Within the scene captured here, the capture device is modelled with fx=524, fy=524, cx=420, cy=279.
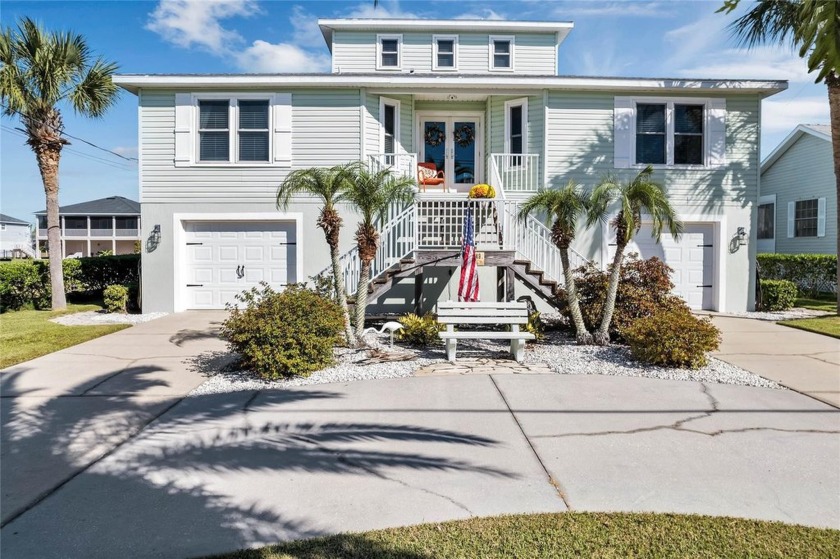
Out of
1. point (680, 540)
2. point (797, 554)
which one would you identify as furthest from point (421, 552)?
point (797, 554)

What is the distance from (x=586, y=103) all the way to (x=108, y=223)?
1681 inches

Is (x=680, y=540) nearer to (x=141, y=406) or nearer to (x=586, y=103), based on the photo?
(x=141, y=406)

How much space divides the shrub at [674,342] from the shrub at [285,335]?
14.2 feet

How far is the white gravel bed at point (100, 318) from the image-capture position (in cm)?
1147

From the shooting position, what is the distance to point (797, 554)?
2957mm

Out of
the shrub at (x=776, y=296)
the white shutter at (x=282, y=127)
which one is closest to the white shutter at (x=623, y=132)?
the shrub at (x=776, y=296)

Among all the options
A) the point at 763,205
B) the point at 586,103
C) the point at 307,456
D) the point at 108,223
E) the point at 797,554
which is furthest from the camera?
the point at 108,223

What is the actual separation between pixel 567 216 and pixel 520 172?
485 centimetres

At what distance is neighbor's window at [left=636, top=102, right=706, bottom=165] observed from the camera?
12.9 metres

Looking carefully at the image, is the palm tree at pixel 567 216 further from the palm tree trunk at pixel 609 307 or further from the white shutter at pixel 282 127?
the white shutter at pixel 282 127

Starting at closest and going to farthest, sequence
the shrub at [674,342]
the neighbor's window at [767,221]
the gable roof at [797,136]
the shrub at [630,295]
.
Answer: the shrub at [674,342], the shrub at [630,295], the gable roof at [797,136], the neighbor's window at [767,221]

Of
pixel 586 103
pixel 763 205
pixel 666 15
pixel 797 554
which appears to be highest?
pixel 666 15

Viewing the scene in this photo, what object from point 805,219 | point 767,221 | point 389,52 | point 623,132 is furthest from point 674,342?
point 767,221

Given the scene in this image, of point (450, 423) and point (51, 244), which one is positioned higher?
point (51, 244)
